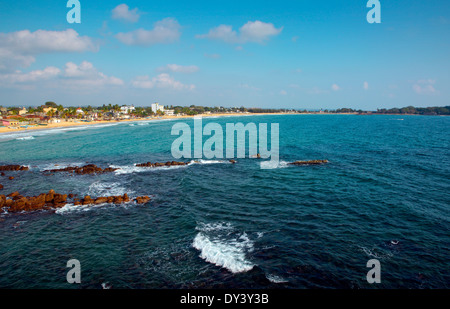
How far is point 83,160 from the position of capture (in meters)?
54.0

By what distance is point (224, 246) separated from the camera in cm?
1981

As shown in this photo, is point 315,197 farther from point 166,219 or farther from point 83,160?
point 83,160

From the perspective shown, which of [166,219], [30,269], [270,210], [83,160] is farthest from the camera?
[83,160]

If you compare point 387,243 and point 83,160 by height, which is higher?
point 83,160

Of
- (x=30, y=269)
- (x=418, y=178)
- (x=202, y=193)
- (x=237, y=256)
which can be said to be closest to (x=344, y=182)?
(x=418, y=178)

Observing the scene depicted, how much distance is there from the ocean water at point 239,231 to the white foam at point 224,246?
83 mm

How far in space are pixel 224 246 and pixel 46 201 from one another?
76.2 ft

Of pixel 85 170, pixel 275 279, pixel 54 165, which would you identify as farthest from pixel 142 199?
pixel 54 165

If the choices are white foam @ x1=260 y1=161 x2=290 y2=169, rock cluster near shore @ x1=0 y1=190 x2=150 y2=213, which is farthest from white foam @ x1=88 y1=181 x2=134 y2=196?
white foam @ x1=260 y1=161 x2=290 y2=169

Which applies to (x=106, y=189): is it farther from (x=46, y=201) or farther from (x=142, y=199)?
(x=142, y=199)

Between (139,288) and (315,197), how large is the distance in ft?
75.0

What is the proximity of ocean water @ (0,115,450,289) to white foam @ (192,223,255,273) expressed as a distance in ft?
0.27
